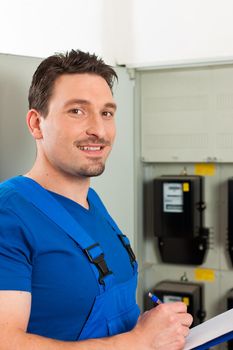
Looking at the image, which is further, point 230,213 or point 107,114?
point 230,213

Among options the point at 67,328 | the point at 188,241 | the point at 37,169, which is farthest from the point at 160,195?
the point at 67,328

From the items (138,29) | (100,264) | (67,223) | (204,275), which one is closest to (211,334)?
(100,264)

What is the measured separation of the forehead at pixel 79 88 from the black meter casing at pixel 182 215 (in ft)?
5.21

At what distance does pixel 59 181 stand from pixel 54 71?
0.97ft

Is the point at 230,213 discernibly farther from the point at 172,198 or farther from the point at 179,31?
the point at 179,31

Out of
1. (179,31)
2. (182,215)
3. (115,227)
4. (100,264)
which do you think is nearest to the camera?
(100,264)

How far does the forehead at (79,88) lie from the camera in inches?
54.6

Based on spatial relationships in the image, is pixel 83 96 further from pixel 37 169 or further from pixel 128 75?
pixel 128 75

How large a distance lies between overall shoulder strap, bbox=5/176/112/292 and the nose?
20cm

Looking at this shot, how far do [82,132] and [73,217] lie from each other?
0.73 feet

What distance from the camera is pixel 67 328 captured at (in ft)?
4.04

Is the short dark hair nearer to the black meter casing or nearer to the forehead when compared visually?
the forehead

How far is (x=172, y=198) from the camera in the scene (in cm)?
299

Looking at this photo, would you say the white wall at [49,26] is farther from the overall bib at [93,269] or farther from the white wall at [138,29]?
the overall bib at [93,269]
